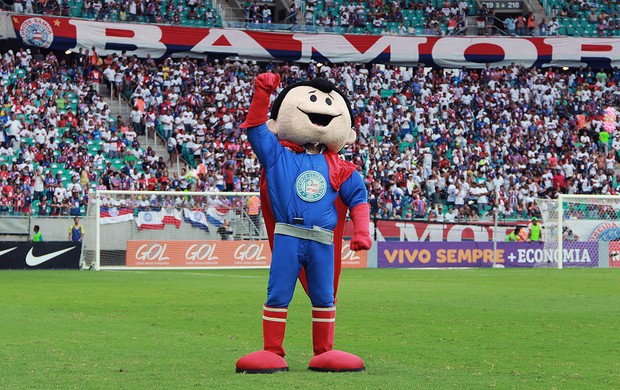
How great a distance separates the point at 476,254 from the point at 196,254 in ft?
29.2

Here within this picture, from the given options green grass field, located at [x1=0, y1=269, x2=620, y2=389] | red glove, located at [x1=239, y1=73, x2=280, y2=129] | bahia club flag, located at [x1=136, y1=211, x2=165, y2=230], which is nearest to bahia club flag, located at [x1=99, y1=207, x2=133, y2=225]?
bahia club flag, located at [x1=136, y1=211, x2=165, y2=230]

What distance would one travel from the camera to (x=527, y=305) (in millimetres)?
17219

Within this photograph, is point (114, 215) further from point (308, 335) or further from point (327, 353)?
point (327, 353)

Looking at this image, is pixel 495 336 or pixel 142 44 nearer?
pixel 495 336

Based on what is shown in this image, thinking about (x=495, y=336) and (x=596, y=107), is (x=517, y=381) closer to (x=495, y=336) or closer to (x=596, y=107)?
(x=495, y=336)

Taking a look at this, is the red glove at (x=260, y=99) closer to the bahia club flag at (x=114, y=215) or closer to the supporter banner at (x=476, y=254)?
the bahia club flag at (x=114, y=215)

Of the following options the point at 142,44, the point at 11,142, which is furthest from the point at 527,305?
the point at 142,44

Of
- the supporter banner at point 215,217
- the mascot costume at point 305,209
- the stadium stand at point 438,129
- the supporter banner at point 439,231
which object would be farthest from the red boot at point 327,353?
the stadium stand at point 438,129

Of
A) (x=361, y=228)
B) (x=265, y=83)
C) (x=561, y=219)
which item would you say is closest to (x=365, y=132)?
(x=561, y=219)

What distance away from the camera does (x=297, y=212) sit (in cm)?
899

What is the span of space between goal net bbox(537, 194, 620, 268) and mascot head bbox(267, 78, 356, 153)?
24804mm

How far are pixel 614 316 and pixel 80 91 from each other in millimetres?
28752

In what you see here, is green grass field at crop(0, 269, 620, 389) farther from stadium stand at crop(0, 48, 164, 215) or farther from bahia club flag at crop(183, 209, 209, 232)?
stadium stand at crop(0, 48, 164, 215)

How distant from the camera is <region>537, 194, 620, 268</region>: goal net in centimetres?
3359
